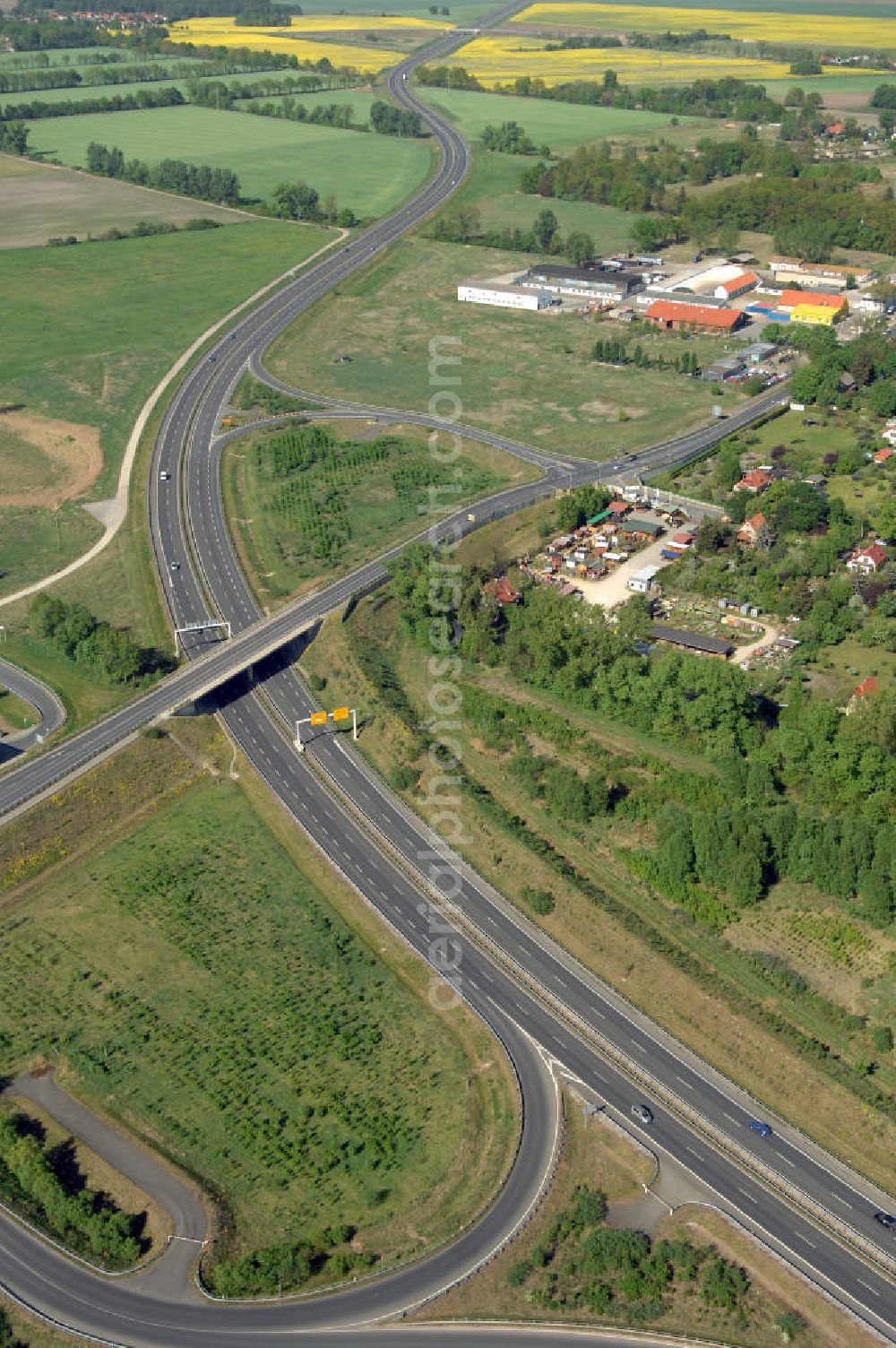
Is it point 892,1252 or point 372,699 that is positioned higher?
point 372,699

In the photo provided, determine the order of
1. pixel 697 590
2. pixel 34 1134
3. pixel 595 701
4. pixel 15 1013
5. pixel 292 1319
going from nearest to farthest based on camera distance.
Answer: pixel 292 1319
pixel 34 1134
pixel 15 1013
pixel 595 701
pixel 697 590

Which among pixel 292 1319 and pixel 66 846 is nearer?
pixel 292 1319

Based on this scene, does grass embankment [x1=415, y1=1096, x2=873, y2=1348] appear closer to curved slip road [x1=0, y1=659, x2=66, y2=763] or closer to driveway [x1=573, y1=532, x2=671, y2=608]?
curved slip road [x1=0, y1=659, x2=66, y2=763]

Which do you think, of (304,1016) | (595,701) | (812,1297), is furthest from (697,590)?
(812,1297)

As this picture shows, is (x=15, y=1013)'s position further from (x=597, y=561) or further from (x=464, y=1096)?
(x=597, y=561)

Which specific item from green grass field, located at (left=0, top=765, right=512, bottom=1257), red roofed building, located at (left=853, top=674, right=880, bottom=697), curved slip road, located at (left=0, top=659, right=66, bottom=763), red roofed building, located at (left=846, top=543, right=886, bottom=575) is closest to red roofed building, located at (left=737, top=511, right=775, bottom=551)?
red roofed building, located at (left=846, top=543, right=886, bottom=575)

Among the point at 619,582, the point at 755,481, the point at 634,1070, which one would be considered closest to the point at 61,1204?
the point at 634,1070

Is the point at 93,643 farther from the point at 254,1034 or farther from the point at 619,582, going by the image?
the point at 619,582
